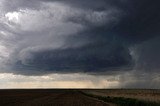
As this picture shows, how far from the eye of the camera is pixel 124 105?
119 feet

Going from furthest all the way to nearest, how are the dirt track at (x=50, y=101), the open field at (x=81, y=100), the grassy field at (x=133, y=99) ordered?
the dirt track at (x=50, y=101), the open field at (x=81, y=100), the grassy field at (x=133, y=99)

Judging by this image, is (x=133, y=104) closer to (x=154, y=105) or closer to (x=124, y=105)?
(x=124, y=105)

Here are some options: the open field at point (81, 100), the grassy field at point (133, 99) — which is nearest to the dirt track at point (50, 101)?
the open field at point (81, 100)

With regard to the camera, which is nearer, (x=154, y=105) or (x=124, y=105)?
(x=154, y=105)

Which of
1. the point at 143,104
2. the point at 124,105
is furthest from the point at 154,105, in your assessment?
the point at 124,105

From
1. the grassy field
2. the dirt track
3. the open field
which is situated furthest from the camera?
the dirt track

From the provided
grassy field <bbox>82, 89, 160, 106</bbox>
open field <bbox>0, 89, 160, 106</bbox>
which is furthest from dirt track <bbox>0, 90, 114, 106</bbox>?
grassy field <bbox>82, 89, 160, 106</bbox>

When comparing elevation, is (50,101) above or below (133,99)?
below

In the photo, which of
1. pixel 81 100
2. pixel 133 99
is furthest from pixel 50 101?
pixel 133 99

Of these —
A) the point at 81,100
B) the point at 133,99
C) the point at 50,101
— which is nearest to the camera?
the point at 133,99

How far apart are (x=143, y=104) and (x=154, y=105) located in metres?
2.82

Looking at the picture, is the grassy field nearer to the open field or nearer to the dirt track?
the open field

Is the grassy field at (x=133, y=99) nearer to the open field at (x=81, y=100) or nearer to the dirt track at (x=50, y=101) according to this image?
the open field at (x=81, y=100)

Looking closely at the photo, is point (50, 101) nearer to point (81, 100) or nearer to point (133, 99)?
point (81, 100)
